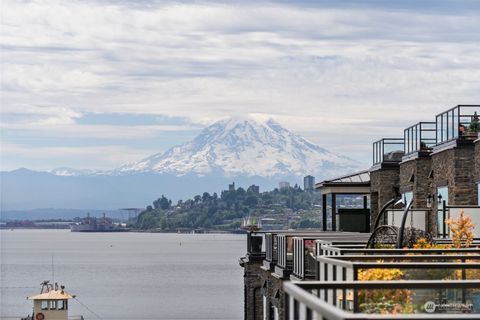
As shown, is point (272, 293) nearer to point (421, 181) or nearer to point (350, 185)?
point (421, 181)

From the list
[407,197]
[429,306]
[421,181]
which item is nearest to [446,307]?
[429,306]

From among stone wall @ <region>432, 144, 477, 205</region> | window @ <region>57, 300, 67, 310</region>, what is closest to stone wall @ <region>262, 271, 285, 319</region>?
stone wall @ <region>432, 144, 477, 205</region>

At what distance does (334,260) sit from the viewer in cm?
1791

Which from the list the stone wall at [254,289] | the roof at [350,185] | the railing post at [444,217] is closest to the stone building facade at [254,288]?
the stone wall at [254,289]

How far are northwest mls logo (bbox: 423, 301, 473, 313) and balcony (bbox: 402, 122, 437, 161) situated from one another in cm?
3450

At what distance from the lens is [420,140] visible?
51406mm

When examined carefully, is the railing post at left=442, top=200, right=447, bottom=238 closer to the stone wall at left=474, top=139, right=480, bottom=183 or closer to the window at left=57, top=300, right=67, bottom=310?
the stone wall at left=474, top=139, right=480, bottom=183

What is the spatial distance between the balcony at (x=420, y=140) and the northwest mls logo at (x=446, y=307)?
1358 inches

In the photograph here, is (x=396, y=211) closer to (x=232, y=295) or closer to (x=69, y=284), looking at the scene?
(x=232, y=295)

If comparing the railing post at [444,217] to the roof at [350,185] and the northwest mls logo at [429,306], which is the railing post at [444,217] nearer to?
the roof at [350,185]

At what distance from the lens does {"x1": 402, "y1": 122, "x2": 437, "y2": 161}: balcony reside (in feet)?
166

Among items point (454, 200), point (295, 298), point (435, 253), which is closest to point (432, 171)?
point (454, 200)

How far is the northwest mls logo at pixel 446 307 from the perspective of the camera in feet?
47.5

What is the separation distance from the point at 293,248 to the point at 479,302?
25207mm
